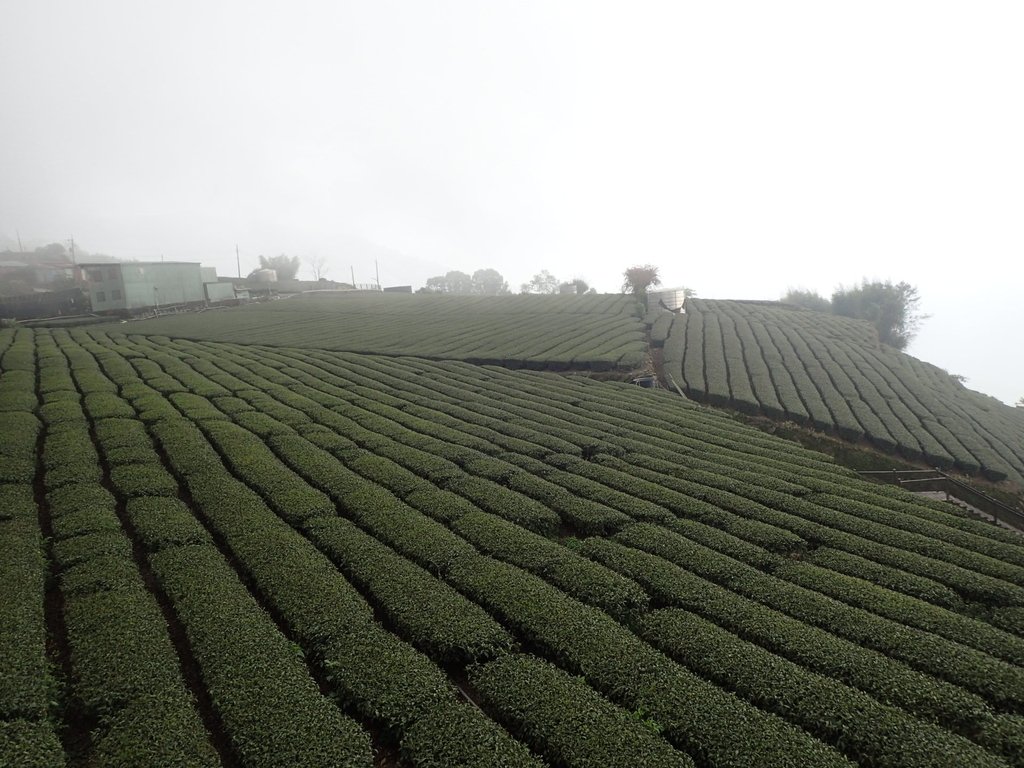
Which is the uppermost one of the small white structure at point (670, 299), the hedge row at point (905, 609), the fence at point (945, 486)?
the small white structure at point (670, 299)

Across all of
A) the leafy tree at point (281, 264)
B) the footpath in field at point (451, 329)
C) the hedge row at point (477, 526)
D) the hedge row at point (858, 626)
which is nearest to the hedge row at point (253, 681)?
the hedge row at point (477, 526)

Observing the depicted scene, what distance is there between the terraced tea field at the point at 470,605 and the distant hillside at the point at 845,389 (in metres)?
10.7

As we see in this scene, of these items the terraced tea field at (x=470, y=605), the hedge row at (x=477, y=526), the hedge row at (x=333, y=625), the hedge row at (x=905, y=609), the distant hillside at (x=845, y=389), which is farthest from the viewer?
the distant hillside at (x=845, y=389)

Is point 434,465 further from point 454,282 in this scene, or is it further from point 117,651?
point 454,282

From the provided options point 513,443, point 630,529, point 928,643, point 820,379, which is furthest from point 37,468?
point 820,379

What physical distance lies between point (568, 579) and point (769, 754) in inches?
185

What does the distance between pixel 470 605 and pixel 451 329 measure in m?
40.2

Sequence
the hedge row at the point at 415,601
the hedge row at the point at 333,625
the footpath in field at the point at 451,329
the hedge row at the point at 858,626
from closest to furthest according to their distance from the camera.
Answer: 1. the hedge row at the point at 333,625
2. the hedge row at the point at 858,626
3. the hedge row at the point at 415,601
4. the footpath in field at the point at 451,329

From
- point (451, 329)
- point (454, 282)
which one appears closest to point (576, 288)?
point (451, 329)

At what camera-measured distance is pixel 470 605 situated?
10.2 metres

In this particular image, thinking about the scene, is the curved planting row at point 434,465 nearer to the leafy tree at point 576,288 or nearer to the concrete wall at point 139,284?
the concrete wall at point 139,284

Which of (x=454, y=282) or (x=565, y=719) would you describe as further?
(x=454, y=282)

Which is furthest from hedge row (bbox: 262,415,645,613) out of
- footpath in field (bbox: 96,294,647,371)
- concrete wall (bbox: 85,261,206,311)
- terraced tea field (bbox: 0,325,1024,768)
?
concrete wall (bbox: 85,261,206,311)

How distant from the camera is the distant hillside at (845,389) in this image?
26.6 m
